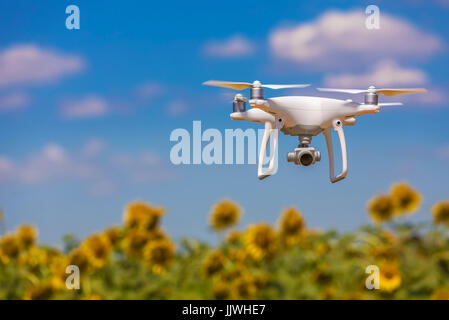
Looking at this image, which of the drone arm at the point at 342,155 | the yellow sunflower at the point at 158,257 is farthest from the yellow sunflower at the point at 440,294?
the drone arm at the point at 342,155

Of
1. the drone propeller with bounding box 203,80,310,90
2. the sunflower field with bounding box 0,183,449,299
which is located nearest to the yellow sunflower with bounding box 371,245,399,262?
the sunflower field with bounding box 0,183,449,299

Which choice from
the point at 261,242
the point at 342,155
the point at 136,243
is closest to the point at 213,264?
the point at 261,242

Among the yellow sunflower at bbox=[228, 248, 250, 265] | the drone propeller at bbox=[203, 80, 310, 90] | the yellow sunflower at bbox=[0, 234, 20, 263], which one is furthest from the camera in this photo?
the yellow sunflower at bbox=[0, 234, 20, 263]

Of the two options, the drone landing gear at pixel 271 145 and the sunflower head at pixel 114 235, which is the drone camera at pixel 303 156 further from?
the sunflower head at pixel 114 235

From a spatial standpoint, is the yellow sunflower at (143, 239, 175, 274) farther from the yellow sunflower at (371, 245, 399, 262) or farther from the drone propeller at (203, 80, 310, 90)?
the drone propeller at (203, 80, 310, 90)
